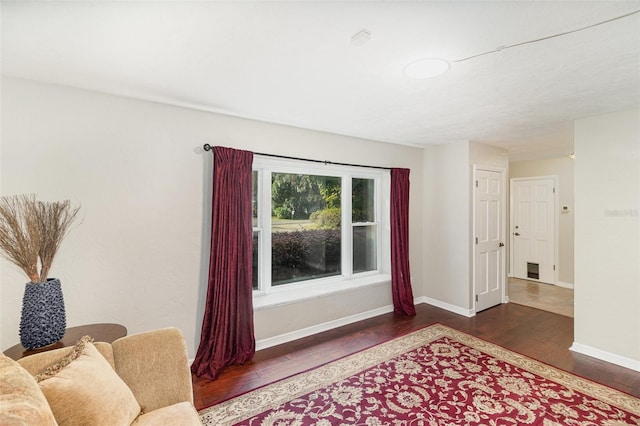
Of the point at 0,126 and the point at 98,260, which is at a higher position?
the point at 0,126

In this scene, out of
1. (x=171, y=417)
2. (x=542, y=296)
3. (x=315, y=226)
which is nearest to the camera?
(x=171, y=417)

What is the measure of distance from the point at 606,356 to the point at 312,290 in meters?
2.99

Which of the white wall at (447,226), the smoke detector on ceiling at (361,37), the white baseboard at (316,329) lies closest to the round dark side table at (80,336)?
the white baseboard at (316,329)

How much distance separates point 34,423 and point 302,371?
2.08 meters

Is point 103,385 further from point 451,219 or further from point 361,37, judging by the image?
point 451,219

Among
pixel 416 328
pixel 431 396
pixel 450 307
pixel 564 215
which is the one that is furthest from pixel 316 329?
pixel 564 215

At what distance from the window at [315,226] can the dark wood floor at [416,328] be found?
60cm

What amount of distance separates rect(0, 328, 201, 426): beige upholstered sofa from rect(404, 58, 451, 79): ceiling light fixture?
2195 mm

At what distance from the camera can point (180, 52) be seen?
1.76 meters

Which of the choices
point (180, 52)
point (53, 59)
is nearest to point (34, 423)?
point (180, 52)

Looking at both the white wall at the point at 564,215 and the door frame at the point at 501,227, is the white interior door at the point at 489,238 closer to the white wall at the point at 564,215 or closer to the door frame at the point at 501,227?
the door frame at the point at 501,227

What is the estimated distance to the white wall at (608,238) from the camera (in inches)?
107

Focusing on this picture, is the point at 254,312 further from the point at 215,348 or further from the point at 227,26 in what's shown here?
the point at 227,26

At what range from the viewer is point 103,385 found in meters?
1.30
